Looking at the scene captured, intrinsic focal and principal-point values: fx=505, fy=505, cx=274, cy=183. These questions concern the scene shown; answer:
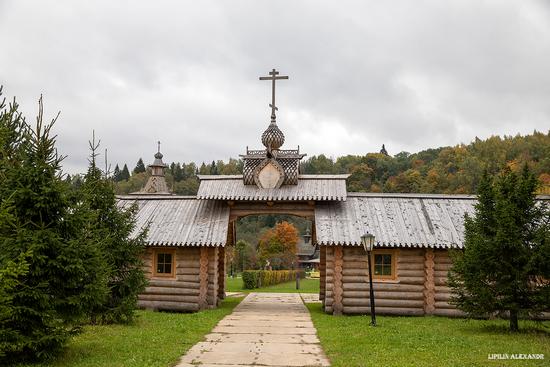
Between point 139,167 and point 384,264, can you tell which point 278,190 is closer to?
point 384,264

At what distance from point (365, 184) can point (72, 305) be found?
6950cm

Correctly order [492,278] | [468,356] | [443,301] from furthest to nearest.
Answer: [443,301]
[492,278]
[468,356]

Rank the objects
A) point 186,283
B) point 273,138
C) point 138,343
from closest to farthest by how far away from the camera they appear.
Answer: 1. point 138,343
2. point 186,283
3. point 273,138

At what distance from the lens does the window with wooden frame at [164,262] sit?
Answer: 19.7 m

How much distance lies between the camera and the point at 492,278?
45.3ft

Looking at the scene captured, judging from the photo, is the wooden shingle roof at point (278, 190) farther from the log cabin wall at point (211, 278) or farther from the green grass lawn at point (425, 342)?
the green grass lawn at point (425, 342)

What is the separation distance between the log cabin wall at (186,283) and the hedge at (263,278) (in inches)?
549

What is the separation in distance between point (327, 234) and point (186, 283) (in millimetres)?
5740

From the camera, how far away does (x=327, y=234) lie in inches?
732

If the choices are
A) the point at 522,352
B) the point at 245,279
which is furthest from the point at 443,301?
the point at 245,279

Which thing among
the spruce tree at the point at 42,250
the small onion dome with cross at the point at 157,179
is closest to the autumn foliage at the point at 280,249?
the small onion dome with cross at the point at 157,179

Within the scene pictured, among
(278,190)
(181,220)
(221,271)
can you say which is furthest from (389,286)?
(181,220)

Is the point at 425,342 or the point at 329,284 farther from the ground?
the point at 329,284

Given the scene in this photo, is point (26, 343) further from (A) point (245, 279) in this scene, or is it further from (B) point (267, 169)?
(A) point (245, 279)
